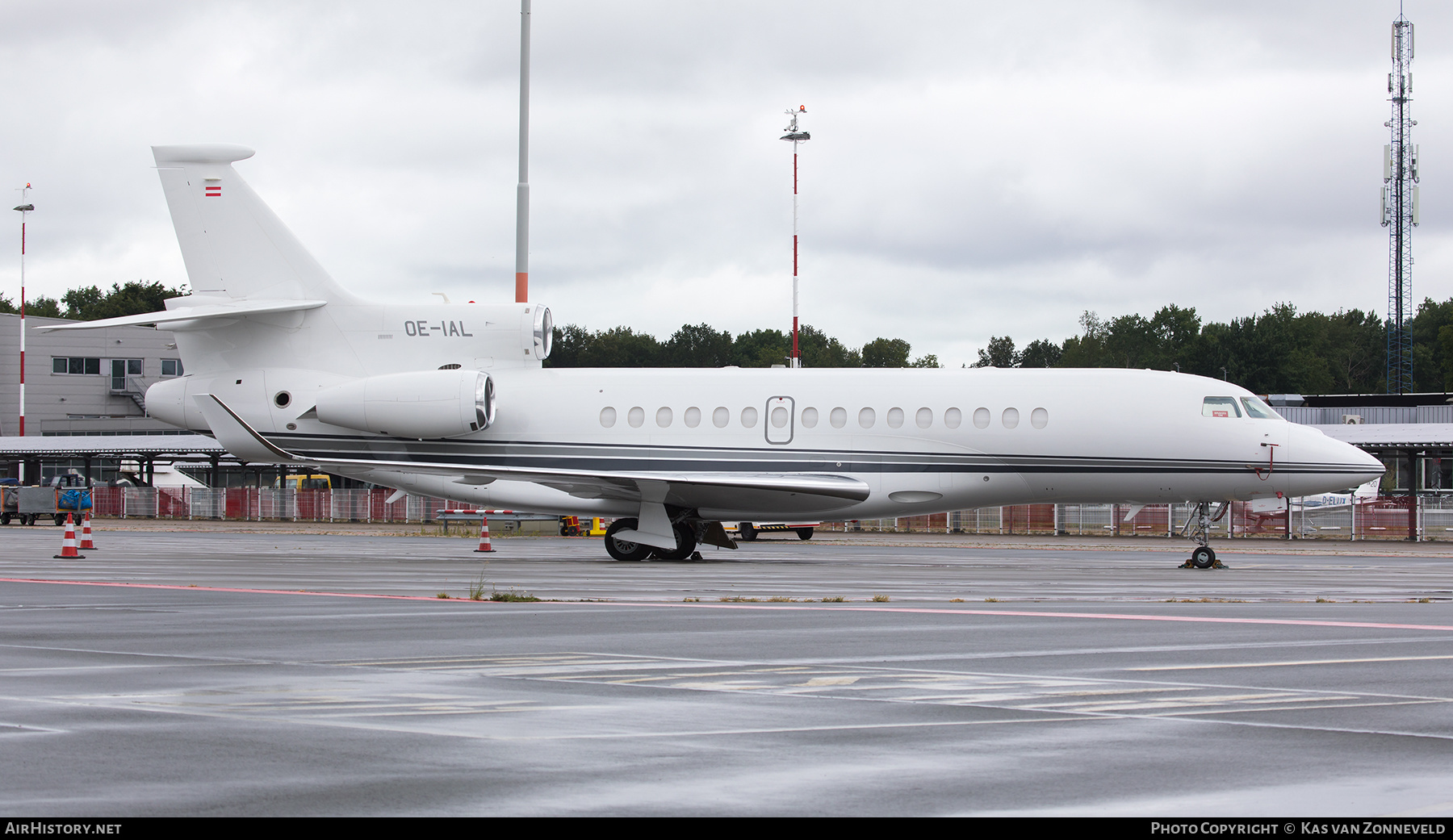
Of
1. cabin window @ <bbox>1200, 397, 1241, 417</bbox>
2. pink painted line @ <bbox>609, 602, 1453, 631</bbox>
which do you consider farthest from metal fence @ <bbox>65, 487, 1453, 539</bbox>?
pink painted line @ <bbox>609, 602, 1453, 631</bbox>

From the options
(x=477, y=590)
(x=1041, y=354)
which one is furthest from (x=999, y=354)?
(x=477, y=590)

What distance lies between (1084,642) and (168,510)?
175 feet

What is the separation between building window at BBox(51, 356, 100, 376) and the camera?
80938 millimetres

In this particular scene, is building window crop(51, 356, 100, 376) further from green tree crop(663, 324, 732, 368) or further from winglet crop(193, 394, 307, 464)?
winglet crop(193, 394, 307, 464)

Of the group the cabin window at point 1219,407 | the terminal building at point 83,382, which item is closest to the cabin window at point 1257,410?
the cabin window at point 1219,407

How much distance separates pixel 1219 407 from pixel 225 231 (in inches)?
737

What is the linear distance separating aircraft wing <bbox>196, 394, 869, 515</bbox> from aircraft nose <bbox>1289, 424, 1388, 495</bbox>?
24.1 ft

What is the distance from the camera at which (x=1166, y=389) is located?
2470 cm

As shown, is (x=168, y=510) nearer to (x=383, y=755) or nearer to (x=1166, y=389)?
(x=1166, y=389)

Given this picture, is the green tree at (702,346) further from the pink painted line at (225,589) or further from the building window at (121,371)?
the pink painted line at (225,589)

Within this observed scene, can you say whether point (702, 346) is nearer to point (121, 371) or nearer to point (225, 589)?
point (121, 371)

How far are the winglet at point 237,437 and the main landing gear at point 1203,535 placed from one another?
16.0m

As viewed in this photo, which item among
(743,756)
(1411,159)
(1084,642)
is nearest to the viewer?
(743,756)
